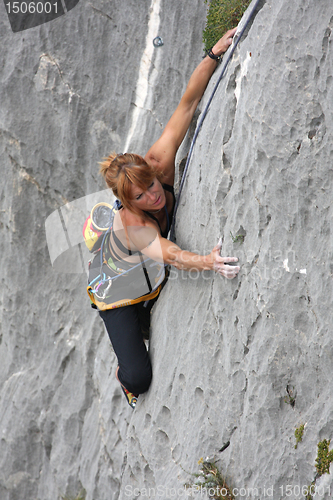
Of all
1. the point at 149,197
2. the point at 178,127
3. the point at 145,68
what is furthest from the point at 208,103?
the point at 145,68

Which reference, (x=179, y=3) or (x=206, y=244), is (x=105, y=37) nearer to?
(x=179, y=3)

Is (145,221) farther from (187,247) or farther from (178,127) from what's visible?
(178,127)

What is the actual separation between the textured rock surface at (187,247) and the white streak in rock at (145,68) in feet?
0.20

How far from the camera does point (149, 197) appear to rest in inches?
146

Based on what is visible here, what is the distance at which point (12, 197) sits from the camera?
7.44 m

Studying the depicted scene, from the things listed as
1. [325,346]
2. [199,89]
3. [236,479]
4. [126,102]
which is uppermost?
[199,89]

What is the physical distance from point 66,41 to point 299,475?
23.4ft

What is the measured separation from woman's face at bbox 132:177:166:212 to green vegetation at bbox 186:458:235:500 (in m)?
2.48

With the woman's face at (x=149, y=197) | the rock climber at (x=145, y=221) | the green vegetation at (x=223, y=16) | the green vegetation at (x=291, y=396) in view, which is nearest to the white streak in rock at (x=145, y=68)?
the green vegetation at (x=223, y=16)

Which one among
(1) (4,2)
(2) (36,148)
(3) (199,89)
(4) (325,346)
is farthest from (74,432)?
(1) (4,2)

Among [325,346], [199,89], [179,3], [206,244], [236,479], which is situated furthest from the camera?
[179,3]

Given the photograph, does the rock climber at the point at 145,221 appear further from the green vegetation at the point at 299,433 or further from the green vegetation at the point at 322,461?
the green vegetation at the point at 322,461

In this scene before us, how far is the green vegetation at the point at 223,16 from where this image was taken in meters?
4.31

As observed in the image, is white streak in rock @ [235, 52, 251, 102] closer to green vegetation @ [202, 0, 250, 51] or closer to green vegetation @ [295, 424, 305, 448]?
green vegetation @ [202, 0, 250, 51]
